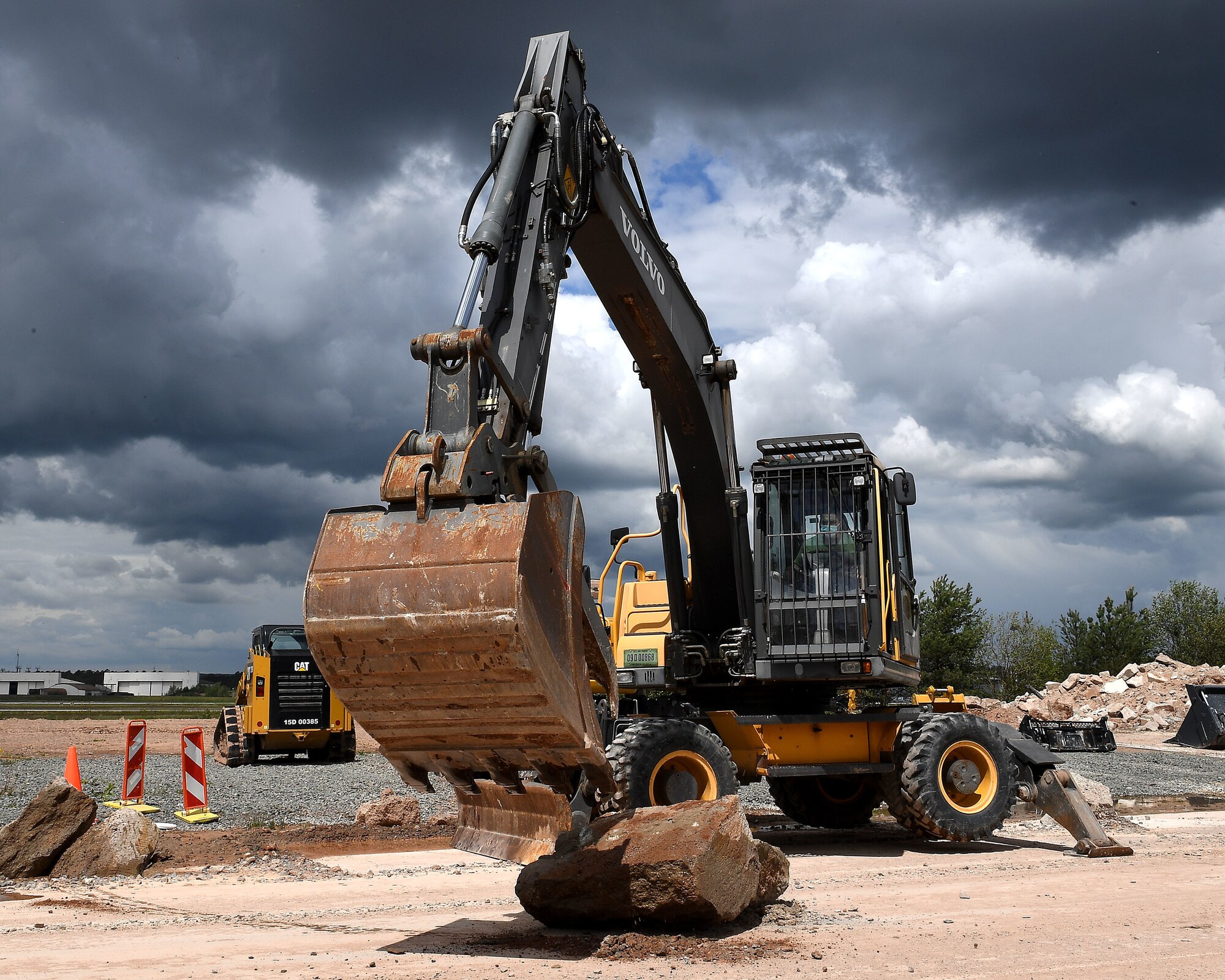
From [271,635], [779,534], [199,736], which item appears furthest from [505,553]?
[271,635]

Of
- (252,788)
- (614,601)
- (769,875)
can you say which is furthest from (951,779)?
(252,788)

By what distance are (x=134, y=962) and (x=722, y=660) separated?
21.6 ft

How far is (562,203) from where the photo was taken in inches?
315

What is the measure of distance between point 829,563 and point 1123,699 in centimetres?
3155

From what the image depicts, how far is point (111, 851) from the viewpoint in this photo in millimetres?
9711

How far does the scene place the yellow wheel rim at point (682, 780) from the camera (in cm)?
1031

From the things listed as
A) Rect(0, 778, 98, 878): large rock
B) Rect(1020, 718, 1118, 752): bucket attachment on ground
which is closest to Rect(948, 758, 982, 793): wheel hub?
Rect(0, 778, 98, 878): large rock

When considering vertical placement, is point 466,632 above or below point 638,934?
above

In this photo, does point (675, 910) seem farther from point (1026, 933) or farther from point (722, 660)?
point (722, 660)

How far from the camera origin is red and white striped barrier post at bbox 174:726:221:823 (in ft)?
44.1

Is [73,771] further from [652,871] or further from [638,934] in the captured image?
[652,871]

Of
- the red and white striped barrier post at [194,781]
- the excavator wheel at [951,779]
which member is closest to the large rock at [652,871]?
the excavator wheel at [951,779]

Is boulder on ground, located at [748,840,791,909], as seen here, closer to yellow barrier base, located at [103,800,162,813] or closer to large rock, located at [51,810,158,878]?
large rock, located at [51,810,158,878]

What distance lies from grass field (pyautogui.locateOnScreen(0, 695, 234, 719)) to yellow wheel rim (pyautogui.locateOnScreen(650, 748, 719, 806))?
5102 cm
